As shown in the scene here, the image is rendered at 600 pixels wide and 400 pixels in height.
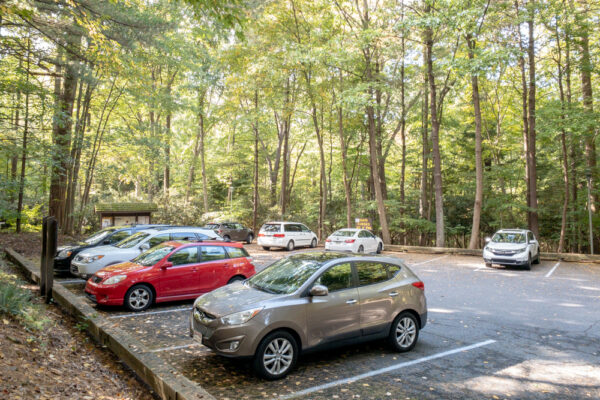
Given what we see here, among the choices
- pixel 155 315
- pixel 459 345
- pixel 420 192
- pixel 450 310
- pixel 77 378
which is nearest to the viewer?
pixel 77 378

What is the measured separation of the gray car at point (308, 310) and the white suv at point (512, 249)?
1071 centimetres

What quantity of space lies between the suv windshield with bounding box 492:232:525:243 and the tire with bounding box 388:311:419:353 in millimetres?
11920

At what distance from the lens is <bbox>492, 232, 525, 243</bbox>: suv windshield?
628 inches

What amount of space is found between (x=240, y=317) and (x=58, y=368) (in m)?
2.39

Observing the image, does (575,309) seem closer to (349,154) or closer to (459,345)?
(459,345)

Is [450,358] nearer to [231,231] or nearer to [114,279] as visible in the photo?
[114,279]

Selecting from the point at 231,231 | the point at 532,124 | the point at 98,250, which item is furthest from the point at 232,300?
the point at 532,124

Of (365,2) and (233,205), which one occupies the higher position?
(365,2)

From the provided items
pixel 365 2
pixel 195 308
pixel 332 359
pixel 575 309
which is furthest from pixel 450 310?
pixel 365 2

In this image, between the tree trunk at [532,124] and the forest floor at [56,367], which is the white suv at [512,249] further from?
the forest floor at [56,367]

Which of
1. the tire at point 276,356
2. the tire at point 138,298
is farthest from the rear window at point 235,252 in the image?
the tire at point 276,356

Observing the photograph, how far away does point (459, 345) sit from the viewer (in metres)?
6.47

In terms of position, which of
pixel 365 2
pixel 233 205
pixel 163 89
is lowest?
pixel 233 205

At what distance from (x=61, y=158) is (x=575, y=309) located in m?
16.6
